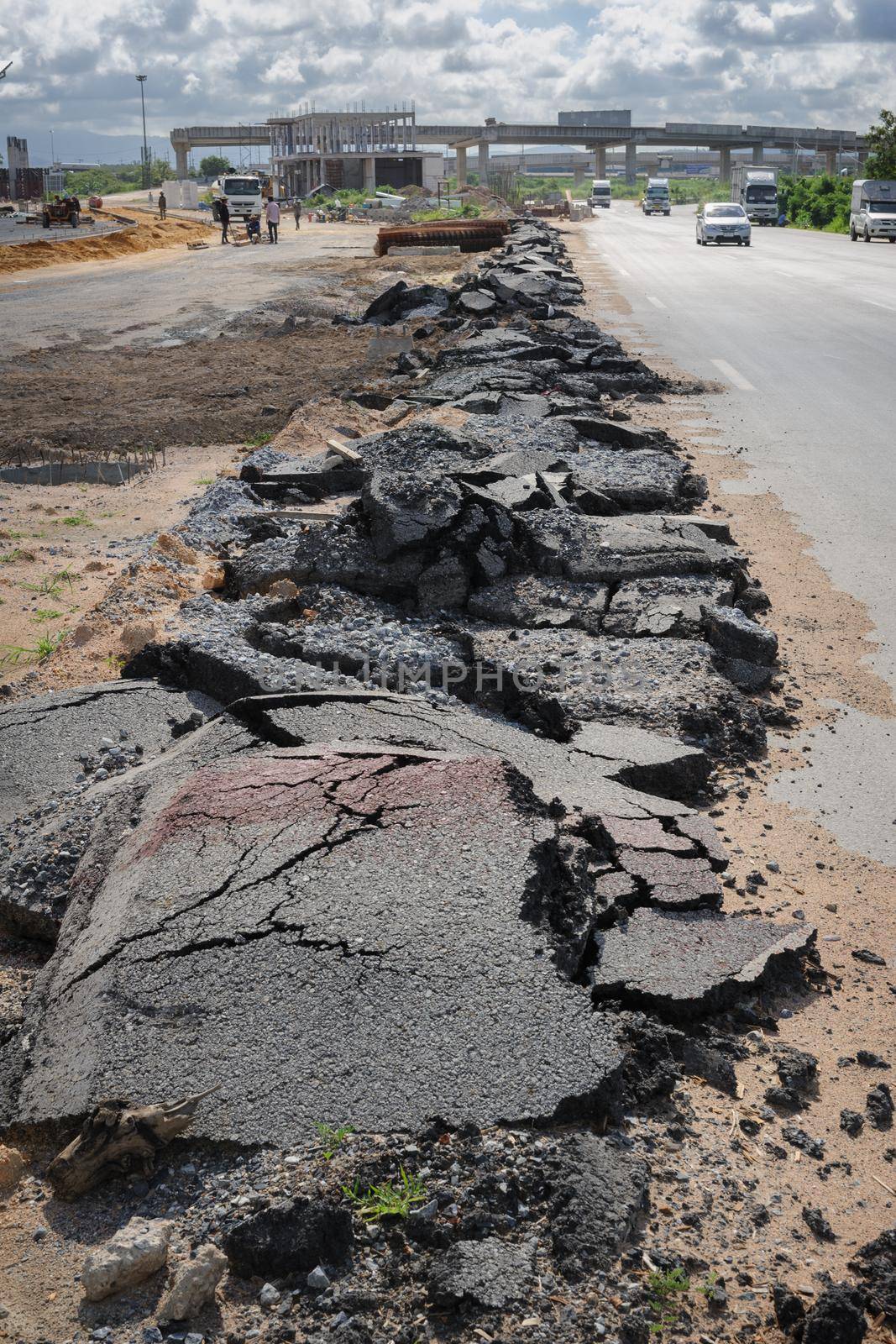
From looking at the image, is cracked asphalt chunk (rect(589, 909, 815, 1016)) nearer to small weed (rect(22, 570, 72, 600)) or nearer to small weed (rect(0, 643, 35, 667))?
small weed (rect(0, 643, 35, 667))

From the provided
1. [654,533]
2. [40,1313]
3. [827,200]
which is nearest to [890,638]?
[654,533]

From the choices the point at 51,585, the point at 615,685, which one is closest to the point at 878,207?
the point at 51,585

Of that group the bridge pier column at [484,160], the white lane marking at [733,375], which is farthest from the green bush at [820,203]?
the white lane marking at [733,375]

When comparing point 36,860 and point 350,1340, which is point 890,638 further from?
point 350,1340

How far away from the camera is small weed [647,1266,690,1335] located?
105 inches

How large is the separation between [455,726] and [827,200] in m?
65.5

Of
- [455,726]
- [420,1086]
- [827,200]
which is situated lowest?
[420,1086]

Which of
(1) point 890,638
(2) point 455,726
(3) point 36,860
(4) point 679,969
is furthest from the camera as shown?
(1) point 890,638

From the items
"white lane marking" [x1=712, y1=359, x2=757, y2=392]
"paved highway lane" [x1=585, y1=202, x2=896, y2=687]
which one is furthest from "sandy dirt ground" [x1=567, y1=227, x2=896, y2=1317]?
"white lane marking" [x1=712, y1=359, x2=757, y2=392]

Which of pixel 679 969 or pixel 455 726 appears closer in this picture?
pixel 679 969

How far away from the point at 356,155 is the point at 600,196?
745 inches

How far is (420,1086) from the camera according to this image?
10.1ft

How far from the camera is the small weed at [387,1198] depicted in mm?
2836

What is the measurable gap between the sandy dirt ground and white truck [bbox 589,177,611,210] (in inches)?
3505
